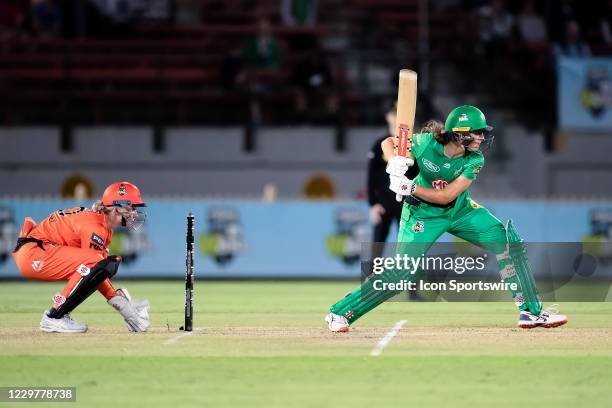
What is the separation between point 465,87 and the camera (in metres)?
24.8

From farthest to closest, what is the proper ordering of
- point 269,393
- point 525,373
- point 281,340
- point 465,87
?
point 465,87 < point 281,340 < point 525,373 < point 269,393

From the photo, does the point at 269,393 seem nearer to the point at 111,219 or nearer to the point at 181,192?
the point at 111,219

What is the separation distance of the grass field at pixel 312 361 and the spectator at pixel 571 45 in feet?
33.7

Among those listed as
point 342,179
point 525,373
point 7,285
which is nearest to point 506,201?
point 342,179

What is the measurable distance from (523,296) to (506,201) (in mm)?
9191

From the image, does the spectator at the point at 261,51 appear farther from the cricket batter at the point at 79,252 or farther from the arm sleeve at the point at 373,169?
the cricket batter at the point at 79,252

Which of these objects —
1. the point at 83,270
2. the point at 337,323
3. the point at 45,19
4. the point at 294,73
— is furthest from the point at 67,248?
the point at 45,19

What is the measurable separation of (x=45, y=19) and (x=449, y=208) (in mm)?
15114

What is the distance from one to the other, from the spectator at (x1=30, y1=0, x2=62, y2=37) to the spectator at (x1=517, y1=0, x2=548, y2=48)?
9101mm

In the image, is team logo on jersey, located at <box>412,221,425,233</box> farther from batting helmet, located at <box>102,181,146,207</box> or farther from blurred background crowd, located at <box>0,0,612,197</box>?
blurred background crowd, located at <box>0,0,612,197</box>

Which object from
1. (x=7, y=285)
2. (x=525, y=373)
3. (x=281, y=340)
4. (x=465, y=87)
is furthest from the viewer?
(x=465, y=87)

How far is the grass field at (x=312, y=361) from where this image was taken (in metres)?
8.54

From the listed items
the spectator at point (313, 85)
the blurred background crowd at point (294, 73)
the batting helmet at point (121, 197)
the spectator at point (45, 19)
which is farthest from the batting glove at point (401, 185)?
the spectator at point (45, 19)

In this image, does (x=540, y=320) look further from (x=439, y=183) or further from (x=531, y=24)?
(x=531, y=24)
